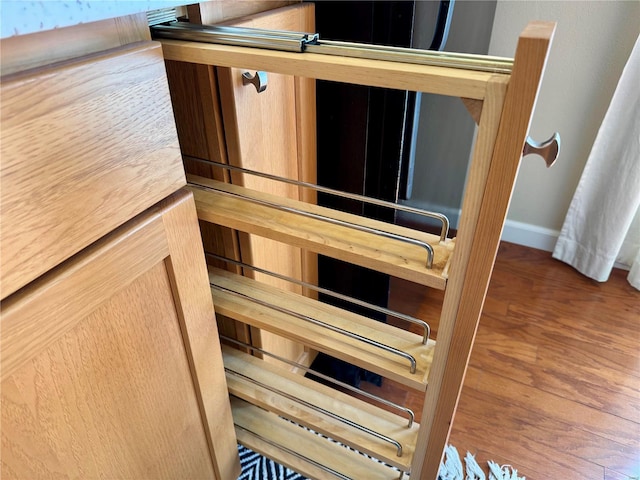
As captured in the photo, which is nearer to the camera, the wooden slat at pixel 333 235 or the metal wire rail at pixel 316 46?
the metal wire rail at pixel 316 46

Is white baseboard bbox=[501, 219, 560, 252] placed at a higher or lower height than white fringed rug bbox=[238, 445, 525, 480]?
higher

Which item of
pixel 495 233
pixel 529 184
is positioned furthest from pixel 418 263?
pixel 529 184

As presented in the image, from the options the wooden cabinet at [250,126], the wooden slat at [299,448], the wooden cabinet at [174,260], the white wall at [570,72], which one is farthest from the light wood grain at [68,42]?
the white wall at [570,72]

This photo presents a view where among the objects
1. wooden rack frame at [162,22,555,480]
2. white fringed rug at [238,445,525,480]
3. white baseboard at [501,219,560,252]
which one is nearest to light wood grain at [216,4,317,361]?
wooden rack frame at [162,22,555,480]

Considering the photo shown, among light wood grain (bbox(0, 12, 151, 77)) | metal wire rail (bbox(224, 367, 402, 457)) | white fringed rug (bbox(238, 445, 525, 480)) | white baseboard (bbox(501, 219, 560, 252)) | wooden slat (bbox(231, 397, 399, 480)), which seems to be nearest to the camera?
light wood grain (bbox(0, 12, 151, 77))

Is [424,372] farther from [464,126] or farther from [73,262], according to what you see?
[464,126]

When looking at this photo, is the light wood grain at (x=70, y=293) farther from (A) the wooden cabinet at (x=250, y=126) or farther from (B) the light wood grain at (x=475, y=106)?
(B) the light wood grain at (x=475, y=106)

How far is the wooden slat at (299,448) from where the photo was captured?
2.86 ft

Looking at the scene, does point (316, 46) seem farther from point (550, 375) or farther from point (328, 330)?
point (550, 375)

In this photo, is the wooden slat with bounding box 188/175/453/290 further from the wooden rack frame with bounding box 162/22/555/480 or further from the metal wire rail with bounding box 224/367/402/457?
the metal wire rail with bounding box 224/367/402/457

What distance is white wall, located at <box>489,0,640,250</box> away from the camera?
4.21 ft

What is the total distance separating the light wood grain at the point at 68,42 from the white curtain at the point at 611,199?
1228 mm

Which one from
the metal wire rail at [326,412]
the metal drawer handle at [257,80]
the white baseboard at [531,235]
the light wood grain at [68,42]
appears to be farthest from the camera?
the white baseboard at [531,235]

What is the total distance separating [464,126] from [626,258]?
750 mm
